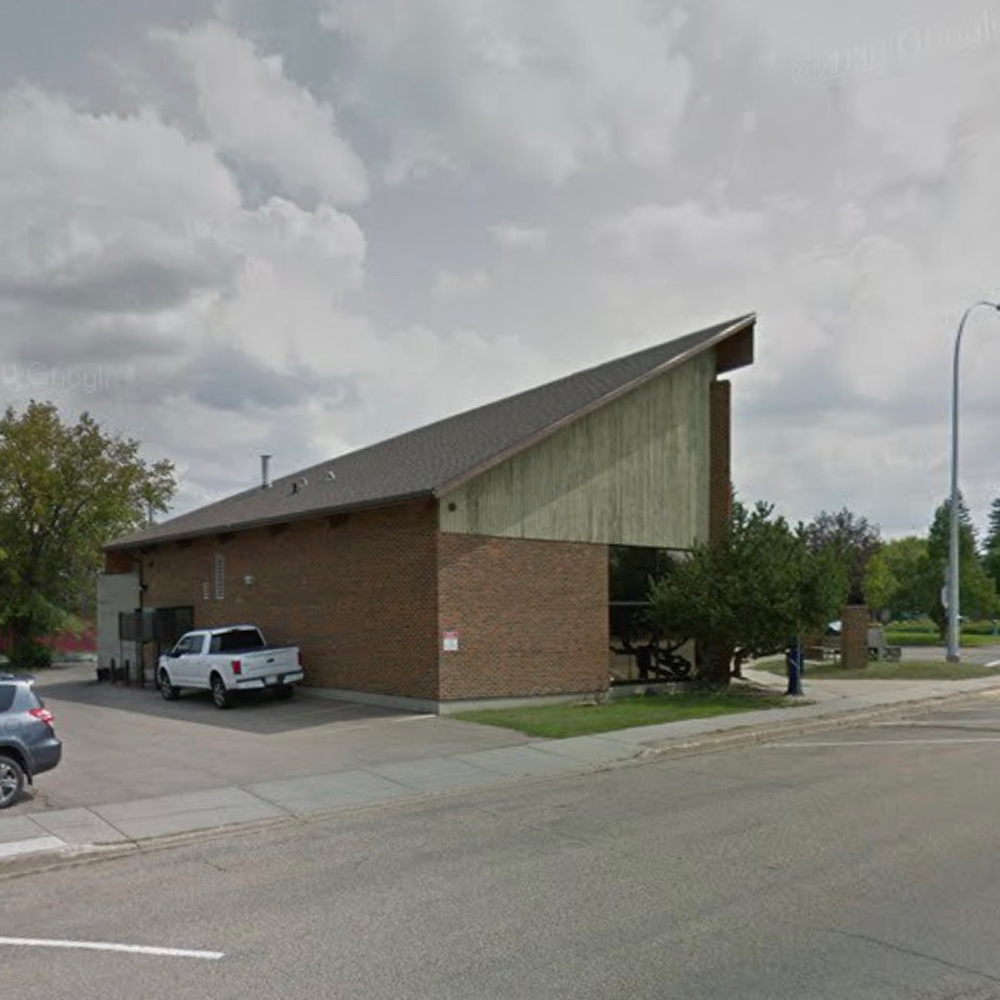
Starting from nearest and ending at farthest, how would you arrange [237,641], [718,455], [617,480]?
[617,480], [237,641], [718,455]

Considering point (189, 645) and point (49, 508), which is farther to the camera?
point (49, 508)

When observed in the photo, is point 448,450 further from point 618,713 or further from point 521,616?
point 618,713

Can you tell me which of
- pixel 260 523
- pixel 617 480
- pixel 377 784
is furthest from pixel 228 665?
pixel 377 784

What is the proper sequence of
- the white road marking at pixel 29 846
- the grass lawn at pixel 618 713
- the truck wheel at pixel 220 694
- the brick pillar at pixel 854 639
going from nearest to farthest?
the white road marking at pixel 29 846 < the grass lawn at pixel 618 713 < the truck wheel at pixel 220 694 < the brick pillar at pixel 854 639

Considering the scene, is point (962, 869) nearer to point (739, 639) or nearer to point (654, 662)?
point (739, 639)

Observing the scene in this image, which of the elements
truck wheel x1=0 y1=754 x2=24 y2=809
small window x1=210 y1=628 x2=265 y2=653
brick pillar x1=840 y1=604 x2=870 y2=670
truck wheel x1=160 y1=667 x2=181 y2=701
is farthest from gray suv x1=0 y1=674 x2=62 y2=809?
brick pillar x1=840 y1=604 x2=870 y2=670

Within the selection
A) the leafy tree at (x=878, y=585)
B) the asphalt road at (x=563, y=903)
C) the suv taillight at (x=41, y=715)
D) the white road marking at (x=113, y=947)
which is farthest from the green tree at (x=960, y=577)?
the white road marking at (x=113, y=947)

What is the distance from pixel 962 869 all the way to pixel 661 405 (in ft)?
58.0

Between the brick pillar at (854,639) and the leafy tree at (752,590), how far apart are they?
8.95 meters

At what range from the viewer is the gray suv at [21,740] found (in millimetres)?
11078

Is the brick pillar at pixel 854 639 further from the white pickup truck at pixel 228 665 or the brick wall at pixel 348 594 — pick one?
the white pickup truck at pixel 228 665

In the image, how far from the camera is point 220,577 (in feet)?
91.7

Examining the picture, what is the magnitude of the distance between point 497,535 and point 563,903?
13.6m

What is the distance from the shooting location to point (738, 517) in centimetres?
2395
